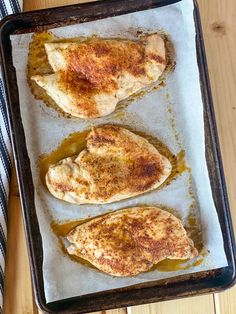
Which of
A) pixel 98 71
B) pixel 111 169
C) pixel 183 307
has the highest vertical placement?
pixel 98 71

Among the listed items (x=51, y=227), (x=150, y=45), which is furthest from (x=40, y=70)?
(x=51, y=227)

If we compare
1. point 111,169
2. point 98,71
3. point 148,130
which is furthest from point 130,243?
point 98,71

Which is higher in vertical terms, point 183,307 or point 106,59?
point 106,59

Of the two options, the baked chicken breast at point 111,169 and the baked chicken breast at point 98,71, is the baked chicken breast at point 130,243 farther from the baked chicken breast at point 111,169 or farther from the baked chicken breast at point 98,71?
the baked chicken breast at point 98,71

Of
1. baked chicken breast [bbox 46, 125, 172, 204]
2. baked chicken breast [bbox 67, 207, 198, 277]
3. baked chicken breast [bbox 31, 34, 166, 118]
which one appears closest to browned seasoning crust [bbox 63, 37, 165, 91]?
baked chicken breast [bbox 31, 34, 166, 118]

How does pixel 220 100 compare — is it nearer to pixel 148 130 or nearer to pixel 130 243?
pixel 148 130

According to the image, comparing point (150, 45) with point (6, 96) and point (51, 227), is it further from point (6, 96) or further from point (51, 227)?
point (51, 227)
